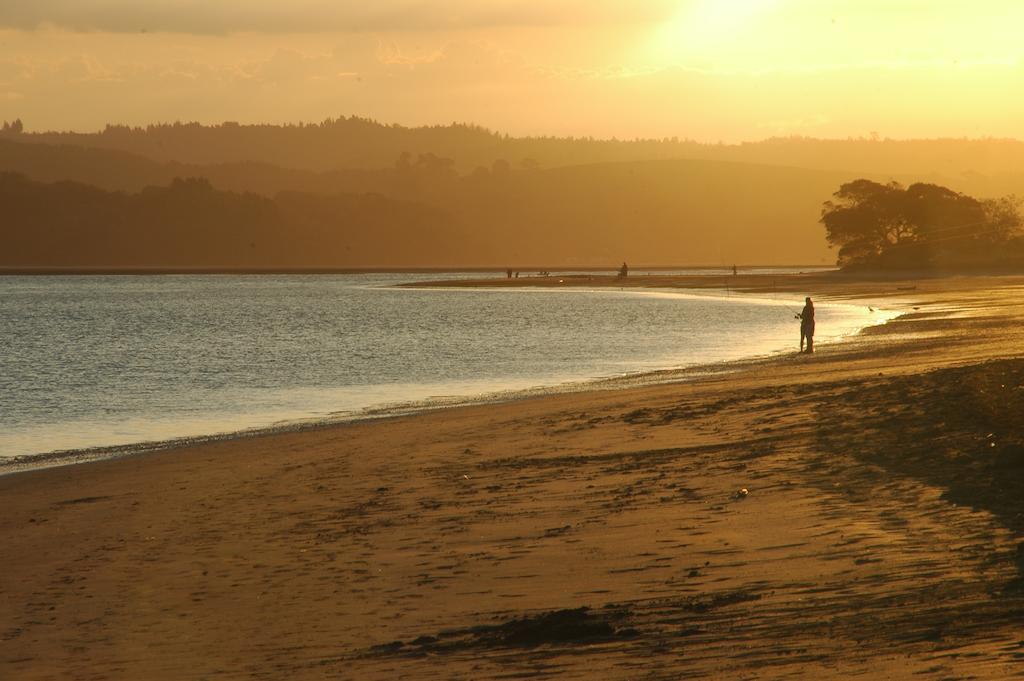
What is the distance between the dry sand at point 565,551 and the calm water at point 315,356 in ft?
35.8

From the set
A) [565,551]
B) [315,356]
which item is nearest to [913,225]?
[315,356]

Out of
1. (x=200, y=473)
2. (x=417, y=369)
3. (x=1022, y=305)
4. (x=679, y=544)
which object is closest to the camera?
(x=679, y=544)

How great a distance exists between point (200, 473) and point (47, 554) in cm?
586

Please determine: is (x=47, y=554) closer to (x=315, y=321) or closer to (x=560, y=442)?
(x=560, y=442)

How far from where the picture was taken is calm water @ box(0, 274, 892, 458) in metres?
31.6

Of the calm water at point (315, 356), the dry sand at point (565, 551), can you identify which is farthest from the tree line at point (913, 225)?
the dry sand at point (565, 551)

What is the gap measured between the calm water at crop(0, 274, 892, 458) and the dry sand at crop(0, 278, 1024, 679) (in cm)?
1091

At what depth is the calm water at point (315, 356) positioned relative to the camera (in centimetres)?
3159

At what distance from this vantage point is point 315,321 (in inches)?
3521

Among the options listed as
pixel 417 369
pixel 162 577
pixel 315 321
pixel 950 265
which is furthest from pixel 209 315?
pixel 162 577

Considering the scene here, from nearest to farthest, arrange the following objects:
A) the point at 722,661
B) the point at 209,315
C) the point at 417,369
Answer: the point at 722,661
the point at 417,369
the point at 209,315

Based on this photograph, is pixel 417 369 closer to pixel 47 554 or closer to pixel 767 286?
pixel 47 554

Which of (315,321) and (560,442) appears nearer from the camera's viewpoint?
(560,442)

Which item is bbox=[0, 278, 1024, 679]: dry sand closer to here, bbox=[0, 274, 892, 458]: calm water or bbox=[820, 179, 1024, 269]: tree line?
bbox=[0, 274, 892, 458]: calm water
